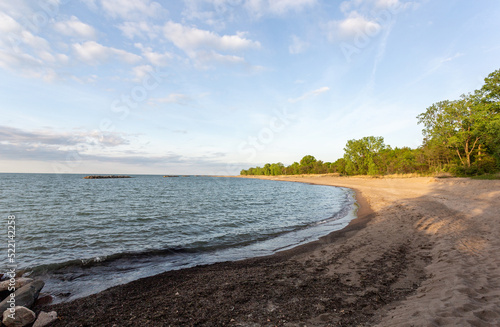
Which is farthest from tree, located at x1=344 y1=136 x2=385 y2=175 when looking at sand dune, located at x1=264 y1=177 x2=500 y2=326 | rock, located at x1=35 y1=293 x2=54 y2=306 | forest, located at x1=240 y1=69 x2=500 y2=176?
rock, located at x1=35 y1=293 x2=54 y2=306

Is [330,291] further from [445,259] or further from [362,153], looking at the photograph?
[362,153]

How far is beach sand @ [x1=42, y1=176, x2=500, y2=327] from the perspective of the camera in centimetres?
504

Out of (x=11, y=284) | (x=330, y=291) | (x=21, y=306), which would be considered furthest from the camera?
(x=11, y=284)

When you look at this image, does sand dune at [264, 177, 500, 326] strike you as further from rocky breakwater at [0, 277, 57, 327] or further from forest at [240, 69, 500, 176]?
forest at [240, 69, 500, 176]

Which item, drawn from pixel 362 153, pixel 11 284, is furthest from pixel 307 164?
pixel 11 284

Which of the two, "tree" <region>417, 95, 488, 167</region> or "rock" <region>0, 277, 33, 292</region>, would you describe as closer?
"rock" <region>0, 277, 33, 292</region>

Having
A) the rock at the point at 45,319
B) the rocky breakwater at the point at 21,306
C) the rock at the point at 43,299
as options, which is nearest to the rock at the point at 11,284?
the rocky breakwater at the point at 21,306

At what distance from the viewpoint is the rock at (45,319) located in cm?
546

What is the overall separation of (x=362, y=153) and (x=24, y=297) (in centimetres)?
11974

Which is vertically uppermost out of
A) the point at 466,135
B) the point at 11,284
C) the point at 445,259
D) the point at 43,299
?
the point at 466,135

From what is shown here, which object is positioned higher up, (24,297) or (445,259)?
(445,259)

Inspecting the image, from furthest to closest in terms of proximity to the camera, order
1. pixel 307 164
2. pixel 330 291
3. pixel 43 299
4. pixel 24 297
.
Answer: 1. pixel 307 164
2. pixel 43 299
3. pixel 330 291
4. pixel 24 297

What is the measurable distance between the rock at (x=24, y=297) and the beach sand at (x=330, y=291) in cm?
63

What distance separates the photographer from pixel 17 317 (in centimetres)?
549
